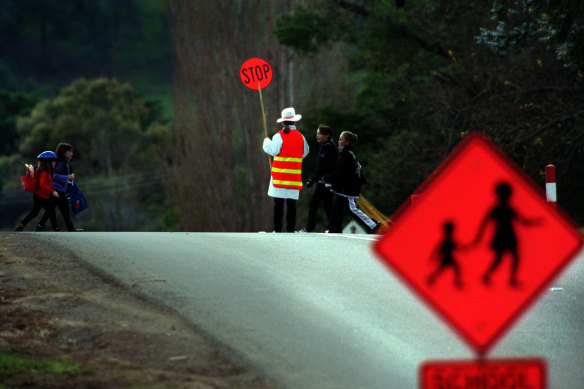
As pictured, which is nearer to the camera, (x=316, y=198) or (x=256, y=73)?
(x=316, y=198)

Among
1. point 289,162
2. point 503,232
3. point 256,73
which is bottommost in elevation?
point 289,162

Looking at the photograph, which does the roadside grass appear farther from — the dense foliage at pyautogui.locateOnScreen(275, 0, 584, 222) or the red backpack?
the dense foliage at pyautogui.locateOnScreen(275, 0, 584, 222)

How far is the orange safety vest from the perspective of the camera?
58.2ft

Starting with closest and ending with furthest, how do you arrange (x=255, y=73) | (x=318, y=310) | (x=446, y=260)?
(x=446, y=260) → (x=318, y=310) → (x=255, y=73)

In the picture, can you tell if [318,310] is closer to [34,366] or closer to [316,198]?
[34,366]

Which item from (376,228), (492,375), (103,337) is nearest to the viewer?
(492,375)

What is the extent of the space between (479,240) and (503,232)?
5.7 inches

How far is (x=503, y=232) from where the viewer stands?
21.8 ft

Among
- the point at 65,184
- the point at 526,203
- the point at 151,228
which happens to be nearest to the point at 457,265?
the point at 526,203

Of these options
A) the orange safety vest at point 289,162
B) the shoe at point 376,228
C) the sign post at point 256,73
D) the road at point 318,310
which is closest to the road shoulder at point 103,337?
the road at point 318,310

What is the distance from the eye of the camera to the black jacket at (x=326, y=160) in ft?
58.8

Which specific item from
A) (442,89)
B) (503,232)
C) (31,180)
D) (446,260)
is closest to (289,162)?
(31,180)

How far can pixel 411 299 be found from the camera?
1121cm

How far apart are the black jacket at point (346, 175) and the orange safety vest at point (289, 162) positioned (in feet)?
1.79
